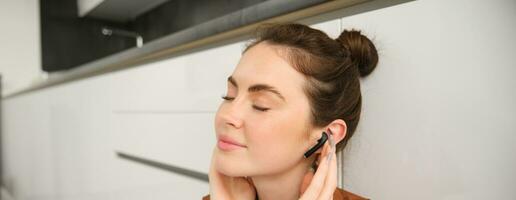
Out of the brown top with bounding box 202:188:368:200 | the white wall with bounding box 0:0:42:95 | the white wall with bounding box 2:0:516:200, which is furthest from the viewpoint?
the white wall with bounding box 0:0:42:95

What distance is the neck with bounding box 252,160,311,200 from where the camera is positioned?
0.61 m

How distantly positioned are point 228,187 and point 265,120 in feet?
0.64

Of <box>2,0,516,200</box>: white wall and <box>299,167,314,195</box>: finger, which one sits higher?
<box>2,0,516,200</box>: white wall

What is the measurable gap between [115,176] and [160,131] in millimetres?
376

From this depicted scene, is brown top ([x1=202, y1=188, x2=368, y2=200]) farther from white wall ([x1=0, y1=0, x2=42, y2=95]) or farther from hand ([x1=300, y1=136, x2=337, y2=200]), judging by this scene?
white wall ([x1=0, y1=0, x2=42, y2=95])

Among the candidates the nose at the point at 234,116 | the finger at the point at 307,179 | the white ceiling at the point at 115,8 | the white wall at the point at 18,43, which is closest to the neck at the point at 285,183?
the finger at the point at 307,179

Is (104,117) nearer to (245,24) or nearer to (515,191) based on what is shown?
(245,24)

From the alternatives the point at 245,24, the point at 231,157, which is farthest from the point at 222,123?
the point at 245,24

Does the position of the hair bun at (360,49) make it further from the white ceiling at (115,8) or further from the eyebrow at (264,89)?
the white ceiling at (115,8)

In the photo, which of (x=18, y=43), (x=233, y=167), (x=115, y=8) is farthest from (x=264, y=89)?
(x=18, y=43)

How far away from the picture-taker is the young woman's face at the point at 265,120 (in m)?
0.54

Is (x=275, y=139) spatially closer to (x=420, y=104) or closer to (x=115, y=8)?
(x=420, y=104)

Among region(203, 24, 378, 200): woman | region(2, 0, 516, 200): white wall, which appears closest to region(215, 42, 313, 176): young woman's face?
region(203, 24, 378, 200): woman

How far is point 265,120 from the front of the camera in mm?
534
